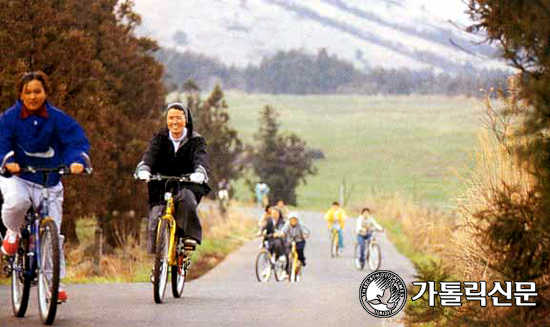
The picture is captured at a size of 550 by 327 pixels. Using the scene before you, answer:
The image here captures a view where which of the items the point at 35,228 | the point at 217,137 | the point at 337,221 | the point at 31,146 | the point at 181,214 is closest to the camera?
the point at 35,228

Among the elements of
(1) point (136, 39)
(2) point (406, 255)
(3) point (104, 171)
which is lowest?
(2) point (406, 255)

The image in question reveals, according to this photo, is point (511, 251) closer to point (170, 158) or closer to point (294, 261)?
point (170, 158)

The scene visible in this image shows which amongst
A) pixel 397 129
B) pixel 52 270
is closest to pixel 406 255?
pixel 52 270

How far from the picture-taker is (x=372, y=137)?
420ft

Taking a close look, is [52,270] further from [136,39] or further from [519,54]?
[136,39]

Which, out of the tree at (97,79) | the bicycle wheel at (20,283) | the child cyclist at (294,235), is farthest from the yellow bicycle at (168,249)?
the child cyclist at (294,235)

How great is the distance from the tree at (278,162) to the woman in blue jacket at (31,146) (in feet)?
203

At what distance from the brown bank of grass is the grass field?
1195 inches

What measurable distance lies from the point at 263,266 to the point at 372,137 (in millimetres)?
99283

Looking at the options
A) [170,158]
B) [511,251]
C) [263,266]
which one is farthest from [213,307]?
[263,266]

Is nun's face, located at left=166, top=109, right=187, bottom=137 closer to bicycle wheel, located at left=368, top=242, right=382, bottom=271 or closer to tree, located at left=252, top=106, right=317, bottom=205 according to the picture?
bicycle wheel, located at left=368, top=242, right=382, bottom=271

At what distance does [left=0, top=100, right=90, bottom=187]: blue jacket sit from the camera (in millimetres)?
11008

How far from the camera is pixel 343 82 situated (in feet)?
551

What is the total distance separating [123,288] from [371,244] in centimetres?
2014
